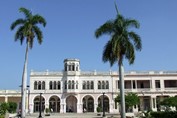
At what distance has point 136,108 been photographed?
74.6 m

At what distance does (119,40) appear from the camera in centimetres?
3569

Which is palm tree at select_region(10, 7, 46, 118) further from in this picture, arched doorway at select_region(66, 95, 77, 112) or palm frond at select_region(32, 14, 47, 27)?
arched doorway at select_region(66, 95, 77, 112)

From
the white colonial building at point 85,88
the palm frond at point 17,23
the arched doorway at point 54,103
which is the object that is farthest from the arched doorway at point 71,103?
the palm frond at point 17,23

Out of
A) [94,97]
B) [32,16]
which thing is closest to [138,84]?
[94,97]

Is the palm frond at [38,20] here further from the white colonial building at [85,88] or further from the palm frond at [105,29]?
the white colonial building at [85,88]

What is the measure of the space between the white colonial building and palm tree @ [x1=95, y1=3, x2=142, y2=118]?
121ft

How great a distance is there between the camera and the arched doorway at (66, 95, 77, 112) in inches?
2943

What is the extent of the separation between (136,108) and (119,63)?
135 ft

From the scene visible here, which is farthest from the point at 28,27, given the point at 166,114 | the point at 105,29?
the point at 166,114

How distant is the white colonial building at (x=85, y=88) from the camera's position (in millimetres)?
73312

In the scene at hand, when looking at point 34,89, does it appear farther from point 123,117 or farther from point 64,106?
point 123,117

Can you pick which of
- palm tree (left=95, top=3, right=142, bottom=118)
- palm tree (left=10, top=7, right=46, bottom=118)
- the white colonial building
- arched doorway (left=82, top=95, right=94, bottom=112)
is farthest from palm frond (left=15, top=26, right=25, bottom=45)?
arched doorway (left=82, top=95, right=94, bottom=112)

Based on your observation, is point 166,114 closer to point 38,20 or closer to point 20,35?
point 38,20

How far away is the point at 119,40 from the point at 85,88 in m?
40.2
